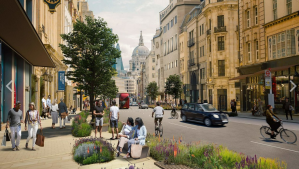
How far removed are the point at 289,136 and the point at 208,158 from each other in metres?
6.10

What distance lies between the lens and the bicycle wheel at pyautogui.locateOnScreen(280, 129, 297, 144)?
37.2ft

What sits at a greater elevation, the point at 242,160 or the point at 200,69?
the point at 200,69

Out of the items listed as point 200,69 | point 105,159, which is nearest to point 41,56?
point 105,159

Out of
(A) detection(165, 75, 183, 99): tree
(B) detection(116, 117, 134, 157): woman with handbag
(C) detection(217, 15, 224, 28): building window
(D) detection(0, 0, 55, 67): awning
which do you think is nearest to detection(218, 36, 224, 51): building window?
(C) detection(217, 15, 224, 28): building window

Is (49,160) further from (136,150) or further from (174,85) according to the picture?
(174,85)

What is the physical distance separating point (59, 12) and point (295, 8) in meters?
31.2

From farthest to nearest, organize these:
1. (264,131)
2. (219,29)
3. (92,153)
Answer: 1. (219,29)
2. (264,131)
3. (92,153)

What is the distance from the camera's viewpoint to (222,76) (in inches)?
1645

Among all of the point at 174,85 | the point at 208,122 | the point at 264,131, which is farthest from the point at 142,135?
the point at 174,85

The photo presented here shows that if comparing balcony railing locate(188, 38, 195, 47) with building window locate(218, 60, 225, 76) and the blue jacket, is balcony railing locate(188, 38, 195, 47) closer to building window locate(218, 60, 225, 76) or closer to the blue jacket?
building window locate(218, 60, 225, 76)

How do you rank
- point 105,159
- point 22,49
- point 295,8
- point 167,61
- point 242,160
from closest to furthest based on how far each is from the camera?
point 242,160 → point 105,159 → point 22,49 → point 295,8 → point 167,61

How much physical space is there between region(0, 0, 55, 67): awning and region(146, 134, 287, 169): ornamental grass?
7.20 metres

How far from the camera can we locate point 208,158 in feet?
23.8

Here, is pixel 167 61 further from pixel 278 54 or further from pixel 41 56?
pixel 41 56
